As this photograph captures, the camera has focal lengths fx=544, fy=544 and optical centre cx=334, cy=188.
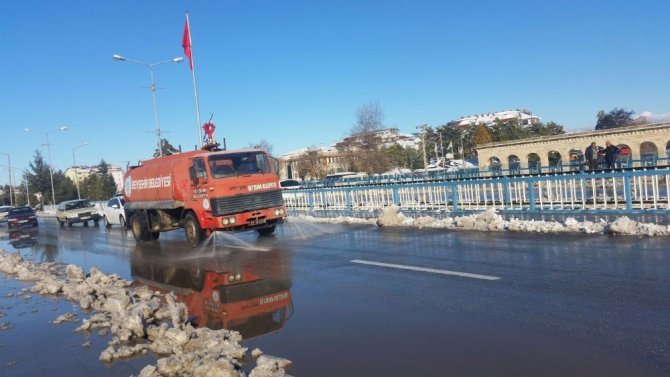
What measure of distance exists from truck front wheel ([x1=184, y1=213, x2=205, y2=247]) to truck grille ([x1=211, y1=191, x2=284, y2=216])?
1281mm

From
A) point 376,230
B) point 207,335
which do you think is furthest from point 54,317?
point 376,230

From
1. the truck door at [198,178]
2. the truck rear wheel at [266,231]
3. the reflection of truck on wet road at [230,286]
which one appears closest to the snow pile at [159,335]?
the reflection of truck on wet road at [230,286]

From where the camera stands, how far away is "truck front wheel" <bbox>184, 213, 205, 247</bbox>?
15320 mm

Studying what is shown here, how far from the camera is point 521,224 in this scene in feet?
44.0

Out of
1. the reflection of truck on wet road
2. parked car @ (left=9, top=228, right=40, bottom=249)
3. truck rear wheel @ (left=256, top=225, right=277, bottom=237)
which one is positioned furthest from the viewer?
parked car @ (left=9, top=228, right=40, bottom=249)

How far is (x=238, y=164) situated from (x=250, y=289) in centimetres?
667

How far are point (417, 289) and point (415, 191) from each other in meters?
12.7

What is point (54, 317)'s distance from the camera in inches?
323

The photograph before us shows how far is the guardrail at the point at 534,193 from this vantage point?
14125 mm

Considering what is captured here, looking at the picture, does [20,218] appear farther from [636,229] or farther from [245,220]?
[636,229]

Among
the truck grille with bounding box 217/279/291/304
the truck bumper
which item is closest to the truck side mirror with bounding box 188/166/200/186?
the truck bumper

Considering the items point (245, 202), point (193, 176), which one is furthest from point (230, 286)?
point (193, 176)

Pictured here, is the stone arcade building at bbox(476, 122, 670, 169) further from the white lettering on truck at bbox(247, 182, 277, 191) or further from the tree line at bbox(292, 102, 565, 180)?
the white lettering on truck at bbox(247, 182, 277, 191)

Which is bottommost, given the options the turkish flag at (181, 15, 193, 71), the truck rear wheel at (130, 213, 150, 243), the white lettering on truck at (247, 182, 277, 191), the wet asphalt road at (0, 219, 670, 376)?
the wet asphalt road at (0, 219, 670, 376)
